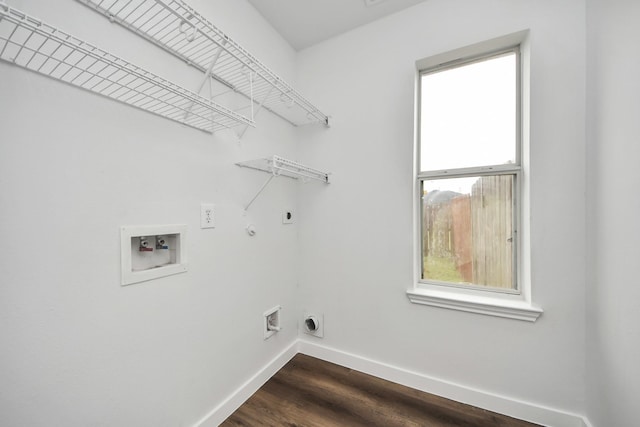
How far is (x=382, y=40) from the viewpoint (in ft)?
5.76

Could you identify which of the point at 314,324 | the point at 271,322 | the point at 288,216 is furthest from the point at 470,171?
the point at 271,322

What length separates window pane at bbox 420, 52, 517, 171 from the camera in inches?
60.5

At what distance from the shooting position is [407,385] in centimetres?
167

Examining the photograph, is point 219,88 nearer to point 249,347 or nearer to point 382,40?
point 382,40

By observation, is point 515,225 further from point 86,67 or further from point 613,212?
point 86,67

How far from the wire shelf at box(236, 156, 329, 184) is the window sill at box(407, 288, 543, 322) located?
1.07 meters

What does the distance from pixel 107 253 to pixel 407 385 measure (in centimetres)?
193

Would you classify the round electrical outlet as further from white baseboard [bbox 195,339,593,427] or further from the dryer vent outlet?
white baseboard [bbox 195,339,593,427]

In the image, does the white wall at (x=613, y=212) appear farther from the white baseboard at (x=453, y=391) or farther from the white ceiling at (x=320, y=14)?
the white ceiling at (x=320, y=14)

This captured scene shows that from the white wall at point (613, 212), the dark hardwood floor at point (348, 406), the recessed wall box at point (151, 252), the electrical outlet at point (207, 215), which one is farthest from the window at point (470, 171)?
the recessed wall box at point (151, 252)

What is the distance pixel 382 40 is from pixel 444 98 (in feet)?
2.05

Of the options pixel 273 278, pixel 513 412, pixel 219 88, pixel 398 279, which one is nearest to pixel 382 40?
pixel 219 88

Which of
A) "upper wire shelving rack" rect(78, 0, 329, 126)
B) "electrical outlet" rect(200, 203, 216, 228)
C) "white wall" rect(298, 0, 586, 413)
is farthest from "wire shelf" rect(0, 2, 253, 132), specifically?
"white wall" rect(298, 0, 586, 413)

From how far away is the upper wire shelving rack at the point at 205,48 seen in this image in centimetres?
90
